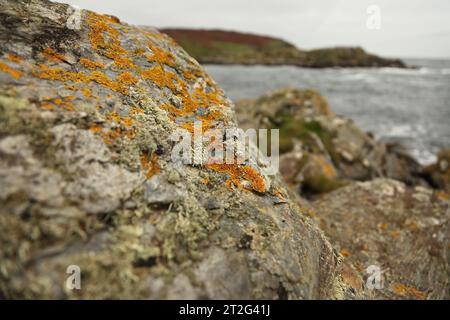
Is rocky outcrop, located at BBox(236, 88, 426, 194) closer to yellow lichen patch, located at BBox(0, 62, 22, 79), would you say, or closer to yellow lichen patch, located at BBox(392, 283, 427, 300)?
yellow lichen patch, located at BBox(392, 283, 427, 300)

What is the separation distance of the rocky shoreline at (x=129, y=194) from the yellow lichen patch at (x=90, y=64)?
0.06 ft

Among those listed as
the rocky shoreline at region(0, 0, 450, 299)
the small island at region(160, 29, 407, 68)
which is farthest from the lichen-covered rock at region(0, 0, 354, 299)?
the small island at region(160, 29, 407, 68)

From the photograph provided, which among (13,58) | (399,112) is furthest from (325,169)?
(399,112)

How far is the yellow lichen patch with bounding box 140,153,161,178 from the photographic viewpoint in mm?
4168

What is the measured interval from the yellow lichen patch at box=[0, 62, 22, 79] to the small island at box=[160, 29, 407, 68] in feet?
396

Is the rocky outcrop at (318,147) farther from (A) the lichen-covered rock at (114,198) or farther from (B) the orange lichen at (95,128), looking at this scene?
(B) the orange lichen at (95,128)

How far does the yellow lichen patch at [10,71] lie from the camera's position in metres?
4.03

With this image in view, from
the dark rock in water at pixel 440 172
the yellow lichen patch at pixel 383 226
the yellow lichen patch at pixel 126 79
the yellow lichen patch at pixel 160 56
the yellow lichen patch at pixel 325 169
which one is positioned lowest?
the dark rock in water at pixel 440 172

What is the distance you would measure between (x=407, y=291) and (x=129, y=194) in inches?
250

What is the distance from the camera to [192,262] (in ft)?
11.8

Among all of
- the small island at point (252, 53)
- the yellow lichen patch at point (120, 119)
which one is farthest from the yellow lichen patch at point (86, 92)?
the small island at point (252, 53)

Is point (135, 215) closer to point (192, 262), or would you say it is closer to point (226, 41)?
point (192, 262)
